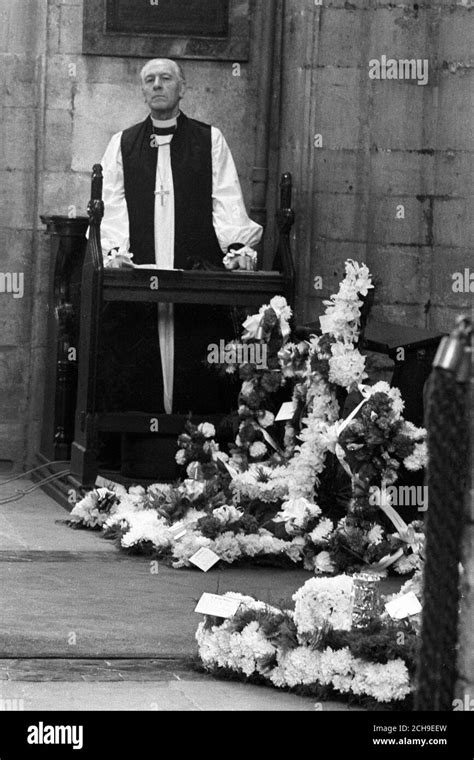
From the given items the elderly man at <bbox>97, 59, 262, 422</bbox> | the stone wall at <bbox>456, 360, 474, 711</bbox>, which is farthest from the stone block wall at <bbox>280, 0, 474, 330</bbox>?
the stone wall at <bbox>456, 360, 474, 711</bbox>

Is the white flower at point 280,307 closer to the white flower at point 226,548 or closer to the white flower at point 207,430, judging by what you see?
the white flower at point 207,430

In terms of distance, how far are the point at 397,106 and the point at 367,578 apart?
5.43 metres

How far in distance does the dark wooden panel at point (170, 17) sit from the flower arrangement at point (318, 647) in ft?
22.2

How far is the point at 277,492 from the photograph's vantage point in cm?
912

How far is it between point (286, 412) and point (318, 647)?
145 inches

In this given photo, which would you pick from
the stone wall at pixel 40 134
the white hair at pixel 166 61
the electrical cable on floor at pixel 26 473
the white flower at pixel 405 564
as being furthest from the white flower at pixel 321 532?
the stone wall at pixel 40 134

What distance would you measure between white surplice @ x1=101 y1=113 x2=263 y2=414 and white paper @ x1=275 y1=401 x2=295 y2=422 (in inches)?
62.0

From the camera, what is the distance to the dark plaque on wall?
40.0 ft

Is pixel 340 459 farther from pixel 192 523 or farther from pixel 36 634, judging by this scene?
pixel 36 634

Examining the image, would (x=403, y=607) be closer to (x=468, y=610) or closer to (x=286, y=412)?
(x=468, y=610)

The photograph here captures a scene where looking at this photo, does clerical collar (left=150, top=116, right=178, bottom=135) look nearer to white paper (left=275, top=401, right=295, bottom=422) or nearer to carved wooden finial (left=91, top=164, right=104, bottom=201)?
carved wooden finial (left=91, top=164, right=104, bottom=201)

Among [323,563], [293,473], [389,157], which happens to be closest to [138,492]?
[293,473]

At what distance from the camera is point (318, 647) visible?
238 inches
